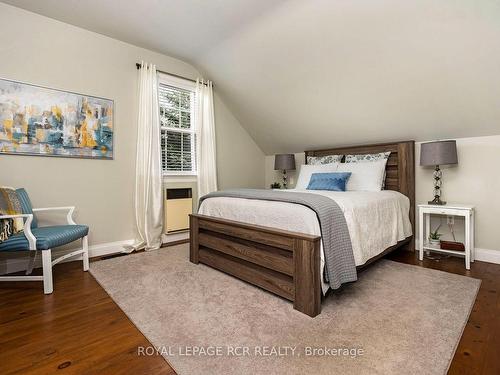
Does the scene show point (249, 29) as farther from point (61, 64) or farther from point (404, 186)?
point (404, 186)

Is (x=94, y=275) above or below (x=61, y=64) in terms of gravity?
below

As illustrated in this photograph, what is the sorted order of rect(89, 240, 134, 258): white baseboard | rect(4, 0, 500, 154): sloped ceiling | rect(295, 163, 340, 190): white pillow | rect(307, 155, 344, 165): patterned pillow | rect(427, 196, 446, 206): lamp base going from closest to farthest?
rect(4, 0, 500, 154): sloped ceiling
rect(427, 196, 446, 206): lamp base
rect(89, 240, 134, 258): white baseboard
rect(295, 163, 340, 190): white pillow
rect(307, 155, 344, 165): patterned pillow

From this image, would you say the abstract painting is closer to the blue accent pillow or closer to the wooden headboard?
the blue accent pillow

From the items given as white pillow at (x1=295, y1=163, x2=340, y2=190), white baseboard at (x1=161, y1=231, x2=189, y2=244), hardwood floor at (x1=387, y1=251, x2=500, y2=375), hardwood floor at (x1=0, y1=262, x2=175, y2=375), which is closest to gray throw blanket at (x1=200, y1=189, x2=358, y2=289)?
hardwood floor at (x1=387, y1=251, x2=500, y2=375)

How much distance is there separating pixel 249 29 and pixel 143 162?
204 cm

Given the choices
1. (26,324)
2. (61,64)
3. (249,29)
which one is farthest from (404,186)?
(61,64)

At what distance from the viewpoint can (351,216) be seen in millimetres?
2037

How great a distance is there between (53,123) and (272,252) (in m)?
2.68

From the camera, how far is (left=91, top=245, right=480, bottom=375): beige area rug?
131 centimetres

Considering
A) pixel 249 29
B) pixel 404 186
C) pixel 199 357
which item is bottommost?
pixel 199 357

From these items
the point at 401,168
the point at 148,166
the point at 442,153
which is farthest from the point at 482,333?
the point at 148,166

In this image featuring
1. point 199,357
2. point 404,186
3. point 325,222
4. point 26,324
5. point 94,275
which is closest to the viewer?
point 199,357

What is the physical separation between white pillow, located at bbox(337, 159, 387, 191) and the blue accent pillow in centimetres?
12

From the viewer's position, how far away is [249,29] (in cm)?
293
